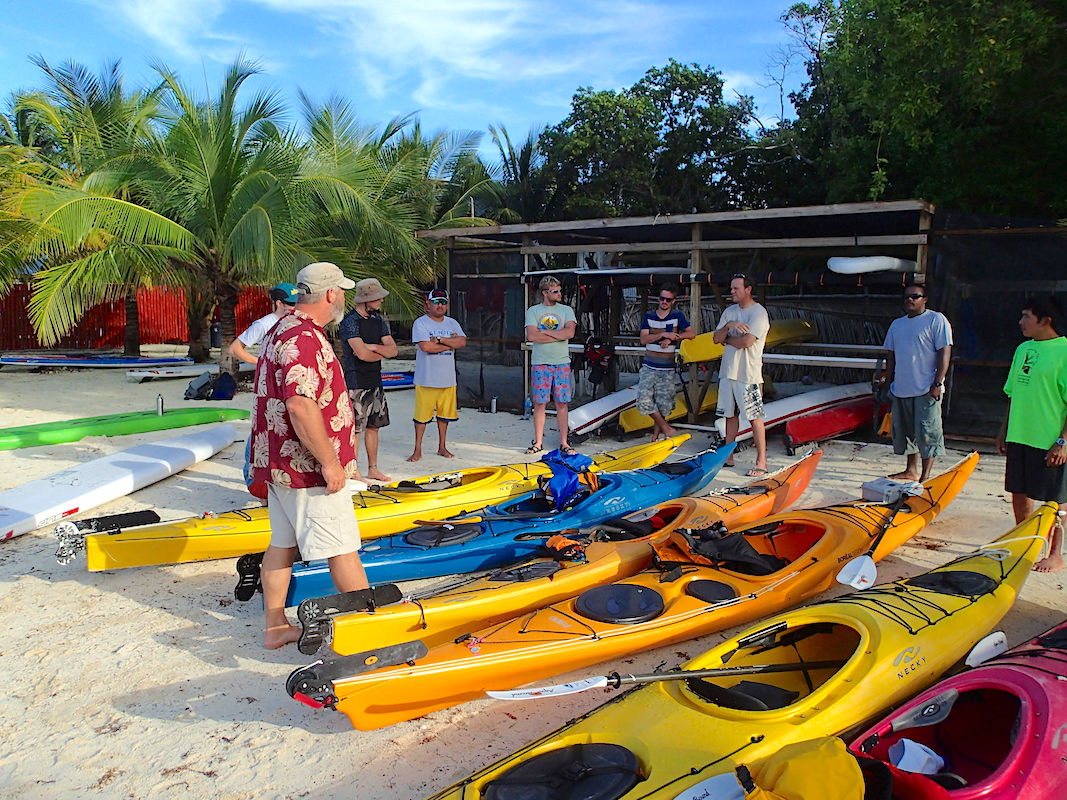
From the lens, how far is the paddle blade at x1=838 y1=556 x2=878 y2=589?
388 cm

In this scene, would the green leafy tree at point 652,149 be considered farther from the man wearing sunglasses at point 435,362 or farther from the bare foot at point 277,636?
the bare foot at point 277,636

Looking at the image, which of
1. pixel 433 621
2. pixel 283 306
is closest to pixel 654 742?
pixel 433 621

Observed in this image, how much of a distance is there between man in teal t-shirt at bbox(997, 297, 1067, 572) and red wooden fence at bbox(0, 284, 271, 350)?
16248 millimetres

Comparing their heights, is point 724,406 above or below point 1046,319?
below

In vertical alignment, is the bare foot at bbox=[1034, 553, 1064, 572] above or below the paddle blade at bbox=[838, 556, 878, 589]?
below

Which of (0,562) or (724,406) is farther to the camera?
(724,406)

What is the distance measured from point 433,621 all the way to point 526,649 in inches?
20.7

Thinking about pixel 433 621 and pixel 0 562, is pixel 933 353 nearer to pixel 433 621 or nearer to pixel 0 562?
Result: pixel 433 621

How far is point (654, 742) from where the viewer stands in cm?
265

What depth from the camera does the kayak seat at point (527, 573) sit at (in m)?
4.29

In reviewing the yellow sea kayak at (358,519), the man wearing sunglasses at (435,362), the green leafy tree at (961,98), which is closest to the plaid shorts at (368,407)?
the man wearing sunglasses at (435,362)

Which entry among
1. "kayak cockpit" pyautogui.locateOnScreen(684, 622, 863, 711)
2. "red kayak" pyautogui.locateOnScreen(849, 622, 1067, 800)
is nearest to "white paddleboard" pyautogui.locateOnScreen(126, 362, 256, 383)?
"kayak cockpit" pyautogui.locateOnScreen(684, 622, 863, 711)

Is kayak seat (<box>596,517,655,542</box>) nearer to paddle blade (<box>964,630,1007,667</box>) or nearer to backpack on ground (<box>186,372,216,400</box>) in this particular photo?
paddle blade (<box>964,630,1007,667</box>)

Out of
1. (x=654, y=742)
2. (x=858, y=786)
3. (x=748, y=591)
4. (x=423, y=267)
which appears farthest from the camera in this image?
(x=423, y=267)
